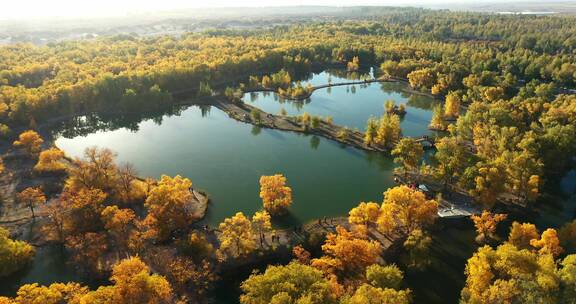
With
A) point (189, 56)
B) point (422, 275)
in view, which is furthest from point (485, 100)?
point (189, 56)

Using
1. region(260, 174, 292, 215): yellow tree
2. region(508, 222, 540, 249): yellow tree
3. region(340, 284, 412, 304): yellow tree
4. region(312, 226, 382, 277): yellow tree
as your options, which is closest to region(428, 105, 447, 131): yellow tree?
region(508, 222, 540, 249): yellow tree

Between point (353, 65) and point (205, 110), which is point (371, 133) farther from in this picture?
point (353, 65)

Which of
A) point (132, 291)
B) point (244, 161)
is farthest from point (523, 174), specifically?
point (132, 291)

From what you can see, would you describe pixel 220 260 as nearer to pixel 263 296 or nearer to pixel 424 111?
pixel 263 296

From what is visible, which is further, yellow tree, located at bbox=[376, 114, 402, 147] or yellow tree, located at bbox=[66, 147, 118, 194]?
yellow tree, located at bbox=[376, 114, 402, 147]

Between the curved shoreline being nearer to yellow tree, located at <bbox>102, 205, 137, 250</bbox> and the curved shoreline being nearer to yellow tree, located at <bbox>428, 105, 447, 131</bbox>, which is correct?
yellow tree, located at <bbox>428, 105, 447, 131</bbox>

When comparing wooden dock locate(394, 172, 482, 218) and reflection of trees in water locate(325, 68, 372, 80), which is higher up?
reflection of trees in water locate(325, 68, 372, 80)
